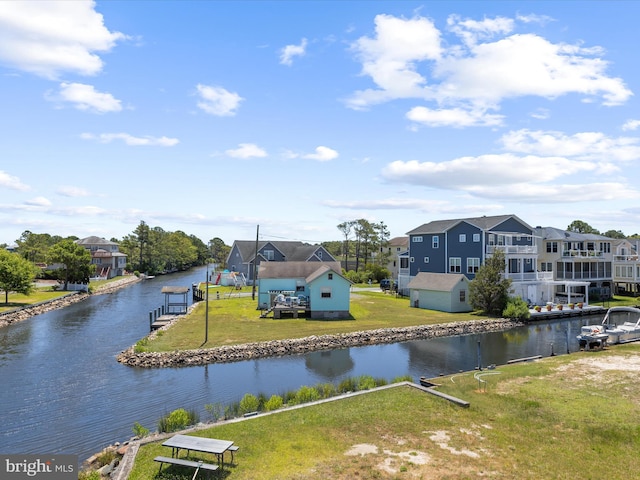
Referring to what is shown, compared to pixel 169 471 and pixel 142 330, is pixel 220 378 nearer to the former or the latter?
pixel 169 471

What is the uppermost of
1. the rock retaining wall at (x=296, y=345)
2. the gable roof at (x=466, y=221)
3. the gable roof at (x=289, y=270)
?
the gable roof at (x=466, y=221)

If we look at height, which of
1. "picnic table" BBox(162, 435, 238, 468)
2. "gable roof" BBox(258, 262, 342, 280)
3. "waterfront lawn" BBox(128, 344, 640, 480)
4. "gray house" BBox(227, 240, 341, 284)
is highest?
"gray house" BBox(227, 240, 341, 284)

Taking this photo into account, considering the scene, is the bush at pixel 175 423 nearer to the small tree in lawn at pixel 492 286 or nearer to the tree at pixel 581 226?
the small tree in lawn at pixel 492 286

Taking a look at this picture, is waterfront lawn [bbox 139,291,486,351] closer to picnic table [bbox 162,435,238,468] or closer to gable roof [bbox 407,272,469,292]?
gable roof [bbox 407,272,469,292]

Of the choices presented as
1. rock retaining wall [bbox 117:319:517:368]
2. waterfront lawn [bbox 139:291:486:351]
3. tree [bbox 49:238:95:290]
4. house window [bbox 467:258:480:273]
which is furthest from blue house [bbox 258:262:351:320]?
tree [bbox 49:238:95:290]

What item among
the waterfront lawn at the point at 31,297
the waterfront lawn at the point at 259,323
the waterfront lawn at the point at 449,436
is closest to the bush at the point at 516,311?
the waterfront lawn at the point at 259,323

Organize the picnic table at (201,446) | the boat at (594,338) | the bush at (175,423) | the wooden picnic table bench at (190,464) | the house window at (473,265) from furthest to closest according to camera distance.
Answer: the house window at (473,265), the boat at (594,338), the bush at (175,423), the picnic table at (201,446), the wooden picnic table bench at (190,464)

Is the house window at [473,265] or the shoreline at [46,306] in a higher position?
the house window at [473,265]
